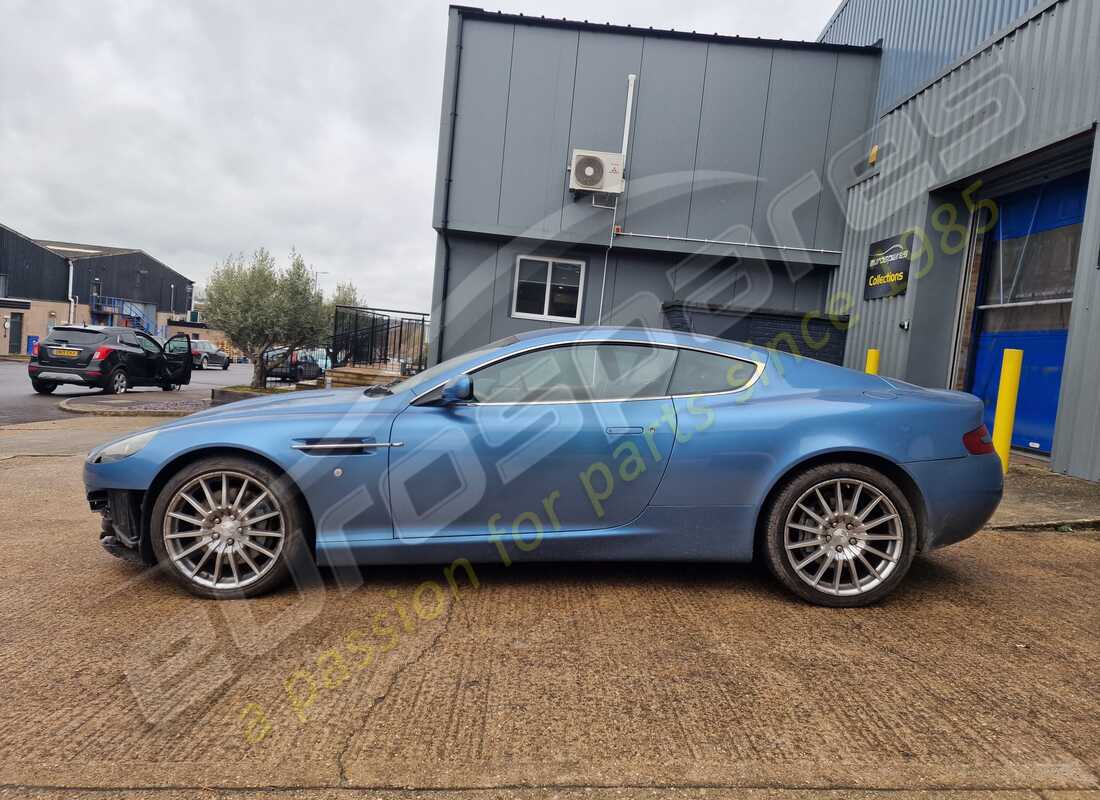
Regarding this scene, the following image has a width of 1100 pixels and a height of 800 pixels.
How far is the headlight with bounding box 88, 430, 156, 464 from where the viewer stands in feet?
11.0

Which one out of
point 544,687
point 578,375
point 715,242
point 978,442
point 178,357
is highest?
point 715,242

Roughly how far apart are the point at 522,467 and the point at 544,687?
109 cm

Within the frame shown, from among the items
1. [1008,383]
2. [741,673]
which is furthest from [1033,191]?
[741,673]

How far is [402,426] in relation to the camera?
3389mm

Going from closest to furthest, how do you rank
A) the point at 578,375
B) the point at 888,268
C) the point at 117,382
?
the point at 578,375 → the point at 888,268 → the point at 117,382

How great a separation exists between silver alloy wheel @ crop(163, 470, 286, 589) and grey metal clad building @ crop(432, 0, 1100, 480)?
7.73m

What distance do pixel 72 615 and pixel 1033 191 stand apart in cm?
933

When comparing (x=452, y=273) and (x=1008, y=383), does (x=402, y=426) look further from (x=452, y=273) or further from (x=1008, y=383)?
(x=452, y=273)

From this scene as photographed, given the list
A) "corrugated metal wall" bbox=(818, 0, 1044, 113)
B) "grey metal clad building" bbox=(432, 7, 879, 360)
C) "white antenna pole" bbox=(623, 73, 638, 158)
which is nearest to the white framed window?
"grey metal clad building" bbox=(432, 7, 879, 360)

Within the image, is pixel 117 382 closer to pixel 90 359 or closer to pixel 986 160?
pixel 90 359

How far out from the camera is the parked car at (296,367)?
21.1 m

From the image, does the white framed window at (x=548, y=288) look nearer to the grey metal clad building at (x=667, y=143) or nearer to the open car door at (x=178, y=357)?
the grey metal clad building at (x=667, y=143)

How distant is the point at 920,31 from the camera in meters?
10.3

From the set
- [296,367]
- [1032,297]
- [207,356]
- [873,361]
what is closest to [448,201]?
[873,361]
